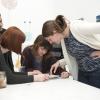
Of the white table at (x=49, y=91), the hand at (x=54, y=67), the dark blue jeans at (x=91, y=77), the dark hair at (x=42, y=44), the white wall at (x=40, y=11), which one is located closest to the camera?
the white table at (x=49, y=91)

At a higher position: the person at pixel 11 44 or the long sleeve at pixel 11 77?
the person at pixel 11 44

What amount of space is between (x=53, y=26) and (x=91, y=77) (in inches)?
20.2

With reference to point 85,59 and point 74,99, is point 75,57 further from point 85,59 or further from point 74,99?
point 74,99

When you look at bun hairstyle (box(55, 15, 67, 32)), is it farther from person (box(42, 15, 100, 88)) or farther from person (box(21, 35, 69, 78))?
person (box(21, 35, 69, 78))

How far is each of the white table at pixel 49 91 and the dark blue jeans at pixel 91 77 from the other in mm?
207

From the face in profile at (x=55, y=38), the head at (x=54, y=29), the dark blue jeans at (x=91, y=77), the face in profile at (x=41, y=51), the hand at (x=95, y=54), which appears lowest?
the dark blue jeans at (x=91, y=77)

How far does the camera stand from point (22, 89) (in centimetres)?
150

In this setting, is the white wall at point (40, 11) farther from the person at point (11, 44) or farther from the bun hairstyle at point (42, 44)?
the person at point (11, 44)

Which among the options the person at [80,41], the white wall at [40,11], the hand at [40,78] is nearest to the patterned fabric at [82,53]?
the person at [80,41]

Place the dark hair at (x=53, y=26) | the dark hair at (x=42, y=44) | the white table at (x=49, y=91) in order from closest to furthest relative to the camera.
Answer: the white table at (x=49, y=91), the dark hair at (x=53, y=26), the dark hair at (x=42, y=44)

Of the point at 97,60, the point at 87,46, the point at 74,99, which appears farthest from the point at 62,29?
the point at 74,99

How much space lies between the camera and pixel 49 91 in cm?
145

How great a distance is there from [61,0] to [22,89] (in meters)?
2.38

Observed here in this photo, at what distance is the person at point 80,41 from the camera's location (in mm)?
1682
